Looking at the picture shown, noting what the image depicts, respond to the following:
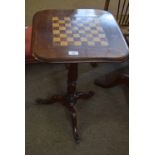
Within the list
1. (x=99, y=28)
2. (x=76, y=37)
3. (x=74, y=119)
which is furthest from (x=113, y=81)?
(x=76, y=37)

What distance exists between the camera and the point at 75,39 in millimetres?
1384

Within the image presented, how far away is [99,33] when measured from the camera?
1.47 metres

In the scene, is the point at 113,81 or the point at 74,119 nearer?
the point at 74,119

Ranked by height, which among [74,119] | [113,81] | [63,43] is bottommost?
[74,119]

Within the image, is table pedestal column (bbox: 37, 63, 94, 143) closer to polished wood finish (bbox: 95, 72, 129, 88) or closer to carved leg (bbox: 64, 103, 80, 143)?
carved leg (bbox: 64, 103, 80, 143)

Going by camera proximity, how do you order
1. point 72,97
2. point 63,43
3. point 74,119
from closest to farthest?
point 63,43
point 74,119
point 72,97

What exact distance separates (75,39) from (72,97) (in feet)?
1.85

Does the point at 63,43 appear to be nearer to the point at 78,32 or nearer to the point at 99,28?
the point at 78,32

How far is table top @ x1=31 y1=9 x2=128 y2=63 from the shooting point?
126 centimetres

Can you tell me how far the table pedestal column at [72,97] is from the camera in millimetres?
1664

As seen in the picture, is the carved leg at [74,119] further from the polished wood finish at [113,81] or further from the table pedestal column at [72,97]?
the polished wood finish at [113,81]

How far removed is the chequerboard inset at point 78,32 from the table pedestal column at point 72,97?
277 millimetres

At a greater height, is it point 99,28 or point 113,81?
point 99,28
